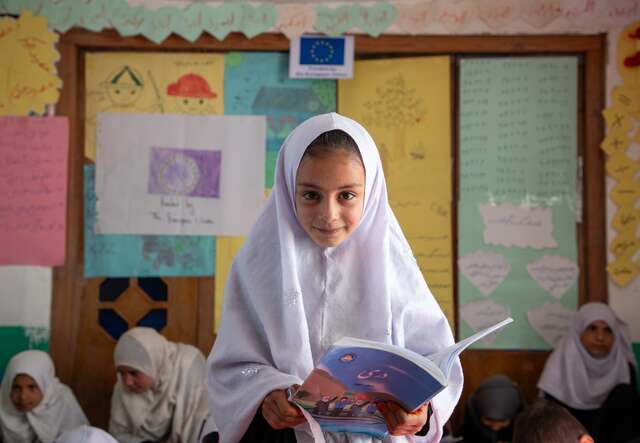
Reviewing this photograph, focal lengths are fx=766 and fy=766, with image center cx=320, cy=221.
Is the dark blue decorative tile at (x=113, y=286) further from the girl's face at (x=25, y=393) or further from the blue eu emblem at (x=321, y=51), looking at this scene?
the blue eu emblem at (x=321, y=51)

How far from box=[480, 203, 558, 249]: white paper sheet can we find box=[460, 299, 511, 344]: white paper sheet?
282 millimetres

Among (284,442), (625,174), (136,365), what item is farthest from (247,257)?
(625,174)

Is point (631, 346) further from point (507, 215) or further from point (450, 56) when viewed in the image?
point (450, 56)

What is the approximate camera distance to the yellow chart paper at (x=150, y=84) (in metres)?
3.58

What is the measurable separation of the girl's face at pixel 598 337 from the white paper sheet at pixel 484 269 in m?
0.44

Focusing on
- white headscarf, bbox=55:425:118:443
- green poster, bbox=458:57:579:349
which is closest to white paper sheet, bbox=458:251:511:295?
green poster, bbox=458:57:579:349

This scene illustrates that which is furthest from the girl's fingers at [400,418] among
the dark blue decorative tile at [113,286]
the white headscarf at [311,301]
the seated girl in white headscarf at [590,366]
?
the dark blue decorative tile at [113,286]

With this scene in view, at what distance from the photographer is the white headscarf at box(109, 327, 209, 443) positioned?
3.28m

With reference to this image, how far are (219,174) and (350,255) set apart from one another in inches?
89.9

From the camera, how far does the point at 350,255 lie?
4.54ft

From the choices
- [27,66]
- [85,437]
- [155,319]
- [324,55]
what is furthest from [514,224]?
[27,66]

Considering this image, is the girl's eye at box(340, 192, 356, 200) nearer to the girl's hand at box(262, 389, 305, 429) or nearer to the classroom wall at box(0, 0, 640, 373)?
the girl's hand at box(262, 389, 305, 429)

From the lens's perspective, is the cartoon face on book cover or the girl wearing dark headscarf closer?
the cartoon face on book cover

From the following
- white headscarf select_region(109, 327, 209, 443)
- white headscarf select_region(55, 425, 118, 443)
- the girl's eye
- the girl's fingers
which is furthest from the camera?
white headscarf select_region(109, 327, 209, 443)
